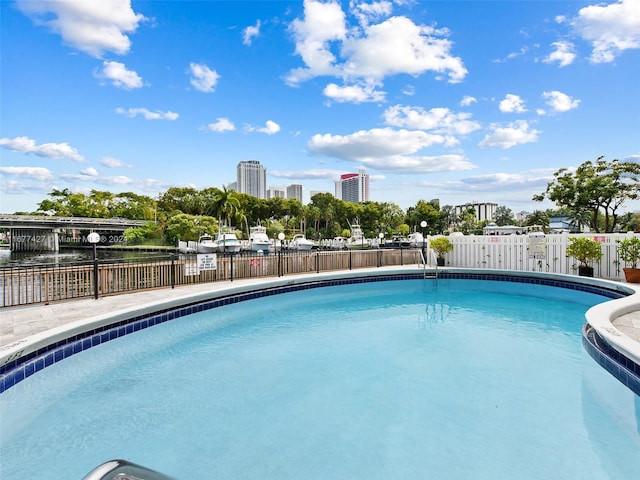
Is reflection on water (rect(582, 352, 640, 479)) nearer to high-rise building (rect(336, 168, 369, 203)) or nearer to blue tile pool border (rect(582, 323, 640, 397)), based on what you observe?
blue tile pool border (rect(582, 323, 640, 397))

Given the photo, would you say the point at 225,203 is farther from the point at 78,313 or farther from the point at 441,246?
the point at 78,313

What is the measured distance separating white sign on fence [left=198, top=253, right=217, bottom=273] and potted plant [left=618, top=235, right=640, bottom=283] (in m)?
11.2

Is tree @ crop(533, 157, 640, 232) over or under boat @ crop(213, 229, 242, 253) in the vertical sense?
over

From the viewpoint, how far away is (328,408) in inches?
155

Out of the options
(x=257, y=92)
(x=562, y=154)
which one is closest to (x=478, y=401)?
(x=257, y=92)

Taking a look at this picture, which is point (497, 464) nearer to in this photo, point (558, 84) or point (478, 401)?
point (478, 401)

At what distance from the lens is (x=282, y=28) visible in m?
14.7

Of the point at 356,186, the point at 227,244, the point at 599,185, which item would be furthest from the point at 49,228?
the point at 356,186

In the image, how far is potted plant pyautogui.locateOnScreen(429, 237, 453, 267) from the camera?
13.9 meters

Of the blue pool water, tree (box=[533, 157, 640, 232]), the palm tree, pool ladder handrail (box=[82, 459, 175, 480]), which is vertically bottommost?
the blue pool water

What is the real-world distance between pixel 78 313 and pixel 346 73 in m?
14.8

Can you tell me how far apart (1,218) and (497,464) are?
192 feet

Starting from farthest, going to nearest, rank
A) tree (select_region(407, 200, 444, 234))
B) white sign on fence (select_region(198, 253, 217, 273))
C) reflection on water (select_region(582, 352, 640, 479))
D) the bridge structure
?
tree (select_region(407, 200, 444, 234)) → the bridge structure → white sign on fence (select_region(198, 253, 217, 273)) → reflection on water (select_region(582, 352, 640, 479))

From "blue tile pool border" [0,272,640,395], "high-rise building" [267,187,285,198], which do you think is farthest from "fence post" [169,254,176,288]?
"high-rise building" [267,187,285,198]
